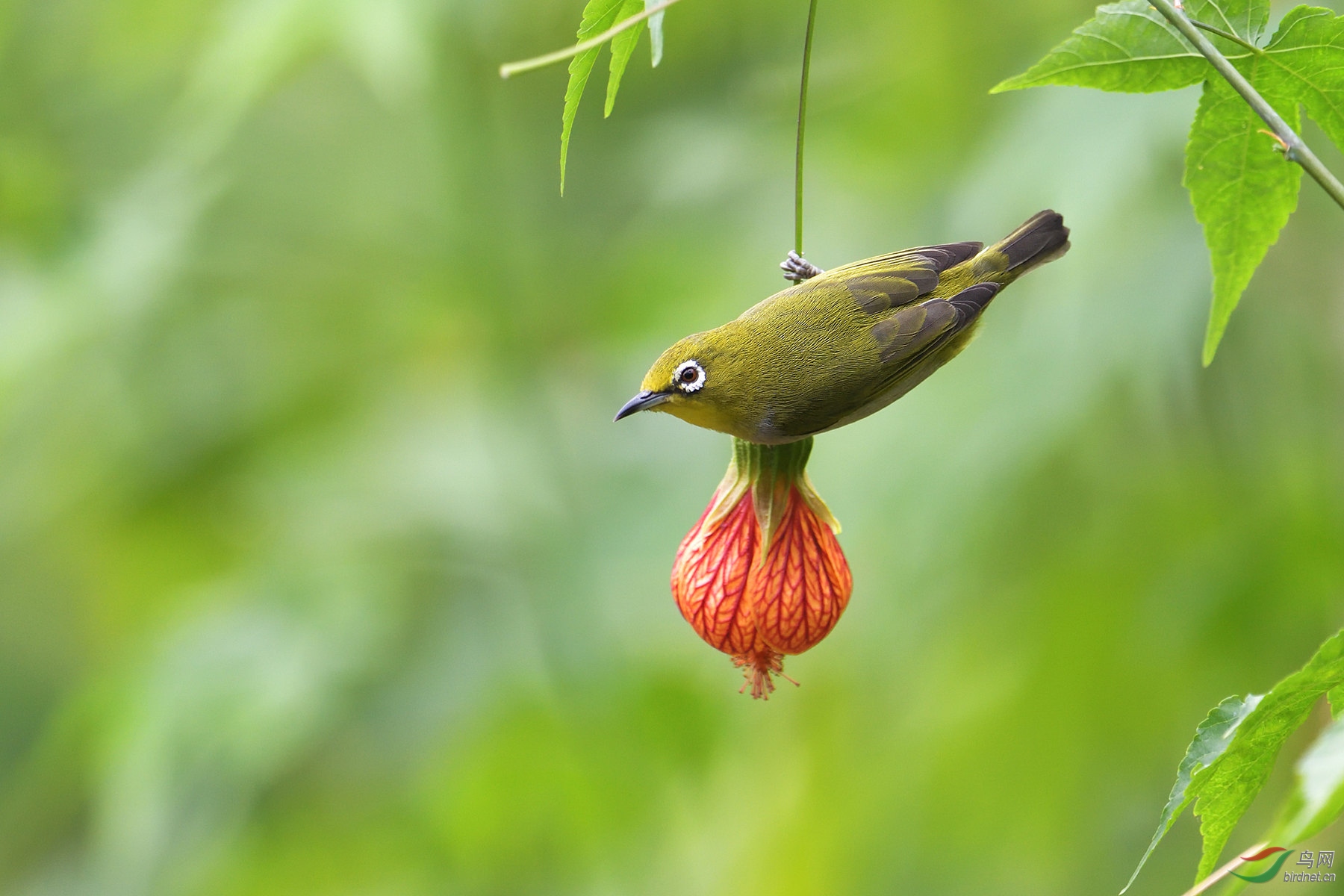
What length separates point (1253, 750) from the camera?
123 centimetres

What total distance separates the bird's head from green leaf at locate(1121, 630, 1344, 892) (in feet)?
2.67

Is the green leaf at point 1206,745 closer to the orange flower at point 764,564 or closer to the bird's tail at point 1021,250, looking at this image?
the orange flower at point 764,564

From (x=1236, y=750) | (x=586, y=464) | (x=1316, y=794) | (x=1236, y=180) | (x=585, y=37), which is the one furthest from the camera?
(x=586, y=464)

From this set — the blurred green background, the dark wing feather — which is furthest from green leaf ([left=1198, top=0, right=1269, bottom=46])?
the blurred green background

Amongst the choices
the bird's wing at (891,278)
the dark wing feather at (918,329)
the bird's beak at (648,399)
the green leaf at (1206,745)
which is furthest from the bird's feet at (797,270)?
the green leaf at (1206,745)

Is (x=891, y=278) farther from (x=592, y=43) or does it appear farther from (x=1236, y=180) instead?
(x=592, y=43)

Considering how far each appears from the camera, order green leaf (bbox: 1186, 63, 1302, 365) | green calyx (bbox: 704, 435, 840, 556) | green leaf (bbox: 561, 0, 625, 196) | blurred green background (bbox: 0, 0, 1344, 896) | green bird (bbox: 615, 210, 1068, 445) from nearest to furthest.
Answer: green leaf (bbox: 561, 0, 625, 196) < green leaf (bbox: 1186, 63, 1302, 365) < green bird (bbox: 615, 210, 1068, 445) < green calyx (bbox: 704, 435, 840, 556) < blurred green background (bbox: 0, 0, 1344, 896)

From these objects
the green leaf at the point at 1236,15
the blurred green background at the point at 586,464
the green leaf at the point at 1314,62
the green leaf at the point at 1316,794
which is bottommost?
the green leaf at the point at 1316,794

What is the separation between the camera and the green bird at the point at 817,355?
1.82 metres

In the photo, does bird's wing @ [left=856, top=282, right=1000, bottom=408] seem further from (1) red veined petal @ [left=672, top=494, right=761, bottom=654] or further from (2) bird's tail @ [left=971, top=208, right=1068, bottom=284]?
(1) red veined petal @ [left=672, top=494, right=761, bottom=654]

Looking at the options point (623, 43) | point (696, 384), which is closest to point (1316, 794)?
point (623, 43)

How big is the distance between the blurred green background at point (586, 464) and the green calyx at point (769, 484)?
1.02 meters

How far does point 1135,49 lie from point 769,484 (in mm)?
843

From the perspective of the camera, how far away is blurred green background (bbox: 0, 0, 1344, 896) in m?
2.99
